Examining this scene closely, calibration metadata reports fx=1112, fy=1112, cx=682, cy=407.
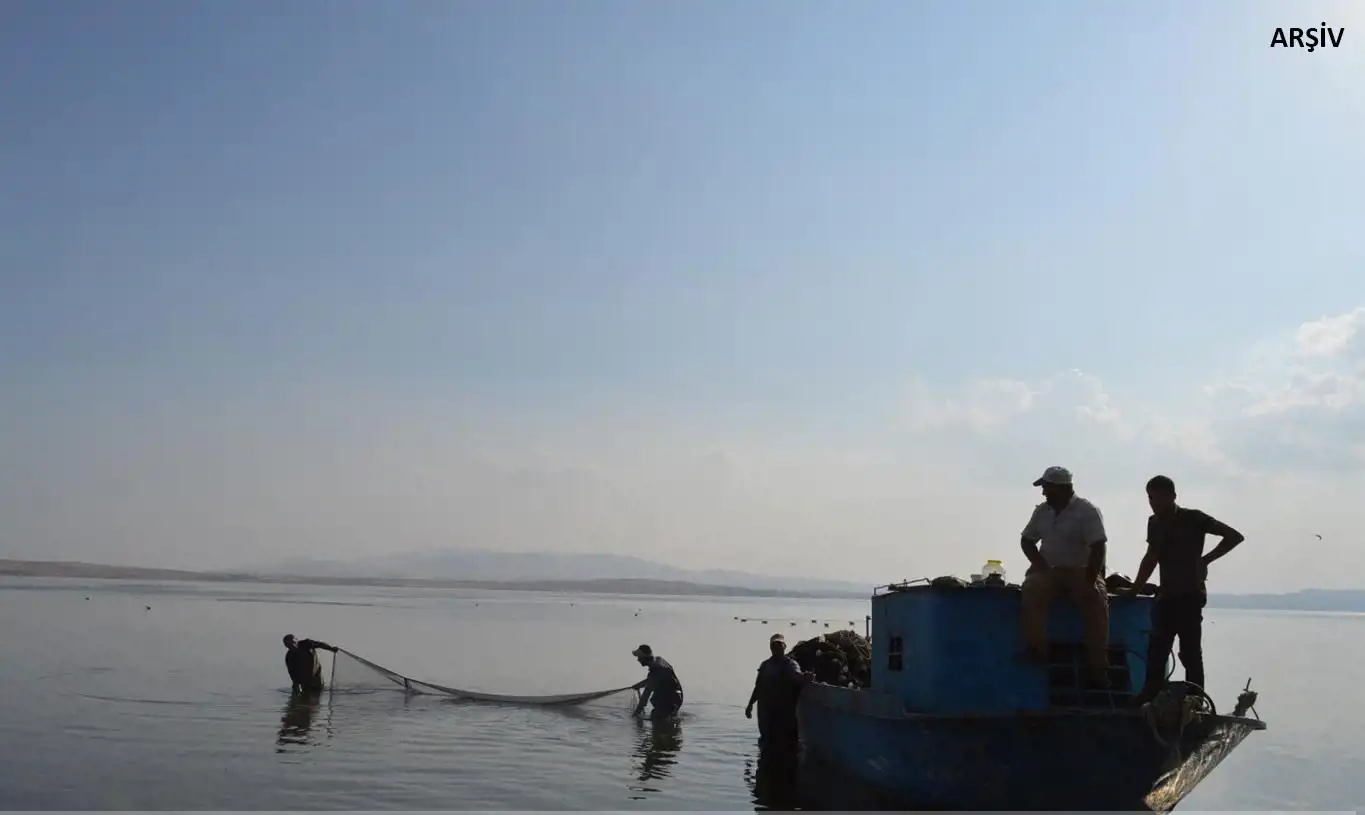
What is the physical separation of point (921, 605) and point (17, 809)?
35.2ft

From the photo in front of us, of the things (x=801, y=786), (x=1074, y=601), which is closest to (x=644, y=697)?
(x=801, y=786)

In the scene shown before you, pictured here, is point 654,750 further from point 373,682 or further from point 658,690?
point 373,682

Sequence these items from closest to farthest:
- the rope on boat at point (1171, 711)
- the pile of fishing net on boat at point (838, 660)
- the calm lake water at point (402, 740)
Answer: the rope on boat at point (1171, 711), the calm lake water at point (402, 740), the pile of fishing net on boat at point (838, 660)

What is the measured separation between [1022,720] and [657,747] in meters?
9.47

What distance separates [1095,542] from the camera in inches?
457

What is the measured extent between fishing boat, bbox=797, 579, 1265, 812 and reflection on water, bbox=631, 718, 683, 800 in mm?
4345

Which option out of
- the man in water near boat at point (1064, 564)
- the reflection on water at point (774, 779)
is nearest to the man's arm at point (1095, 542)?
the man in water near boat at point (1064, 564)

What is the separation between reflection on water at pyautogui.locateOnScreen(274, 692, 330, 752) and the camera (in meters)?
18.6

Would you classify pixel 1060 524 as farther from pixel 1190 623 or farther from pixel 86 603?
pixel 86 603

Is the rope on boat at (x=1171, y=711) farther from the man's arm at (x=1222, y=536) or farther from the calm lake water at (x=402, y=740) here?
the calm lake water at (x=402, y=740)

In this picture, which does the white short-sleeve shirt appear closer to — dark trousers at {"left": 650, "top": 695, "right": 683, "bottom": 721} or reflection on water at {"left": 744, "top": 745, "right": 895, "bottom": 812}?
reflection on water at {"left": 744, "top": 745, "right": 895, "bottom": 812}

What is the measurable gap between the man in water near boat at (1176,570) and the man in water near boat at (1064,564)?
55 centimetres

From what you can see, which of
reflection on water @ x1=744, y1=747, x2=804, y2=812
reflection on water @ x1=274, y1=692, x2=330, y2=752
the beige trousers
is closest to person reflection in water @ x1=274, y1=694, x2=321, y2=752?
reflection on water @ x1=274, y1=692, x2=330, y2=752

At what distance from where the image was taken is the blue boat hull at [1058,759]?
37.6 feet
